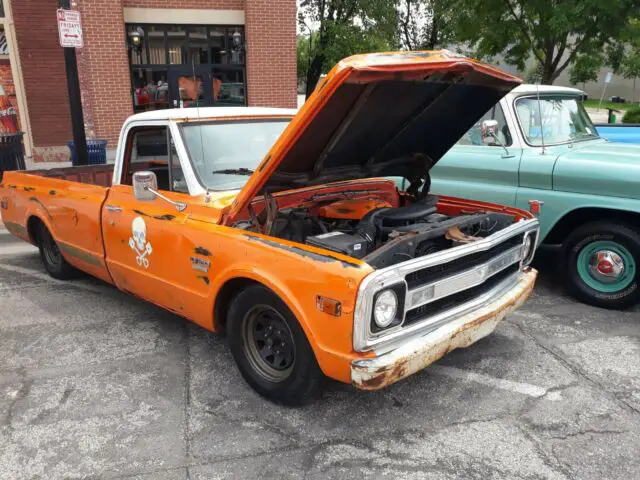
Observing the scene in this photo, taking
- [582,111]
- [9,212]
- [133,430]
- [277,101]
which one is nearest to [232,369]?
[133,430]

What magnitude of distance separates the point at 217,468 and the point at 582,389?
2334mm

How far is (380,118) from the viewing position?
11.7 feet

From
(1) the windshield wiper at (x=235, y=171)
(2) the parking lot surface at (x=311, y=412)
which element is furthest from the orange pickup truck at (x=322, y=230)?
(2) the parking lot surface at (x=311, y=412)

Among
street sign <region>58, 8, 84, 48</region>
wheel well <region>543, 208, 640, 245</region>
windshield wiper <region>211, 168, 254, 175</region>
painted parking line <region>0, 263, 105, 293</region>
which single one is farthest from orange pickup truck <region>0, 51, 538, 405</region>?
street sign <region>58, 8, 84, 48</region>

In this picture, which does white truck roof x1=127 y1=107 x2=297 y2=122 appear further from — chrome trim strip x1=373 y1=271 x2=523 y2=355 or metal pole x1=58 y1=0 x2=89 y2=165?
metal pole x1=58 y1=0 x2=89 y2=165

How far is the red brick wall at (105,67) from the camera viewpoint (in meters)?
11.8

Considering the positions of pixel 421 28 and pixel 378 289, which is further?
pixel 421 28

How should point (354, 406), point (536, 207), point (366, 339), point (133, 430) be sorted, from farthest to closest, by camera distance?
point (536, 207) < point (354, 406) < point (133, 430) < point (366, 339)

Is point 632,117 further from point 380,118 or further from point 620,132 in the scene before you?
point 380,118

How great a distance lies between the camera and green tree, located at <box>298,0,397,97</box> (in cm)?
1593

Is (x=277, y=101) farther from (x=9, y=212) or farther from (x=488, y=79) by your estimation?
(x=488, y=79)

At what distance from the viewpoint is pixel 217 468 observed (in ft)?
9.00

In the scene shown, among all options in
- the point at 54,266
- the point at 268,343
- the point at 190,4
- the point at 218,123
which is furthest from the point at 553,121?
the point at 190,4

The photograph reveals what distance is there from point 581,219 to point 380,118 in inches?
97.9
